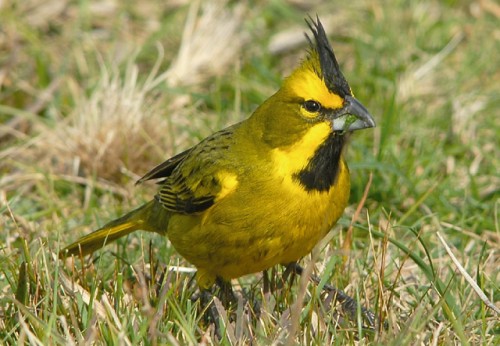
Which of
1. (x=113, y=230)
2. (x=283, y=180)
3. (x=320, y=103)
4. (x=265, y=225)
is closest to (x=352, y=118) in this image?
(x=320, y=103)

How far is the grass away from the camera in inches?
166

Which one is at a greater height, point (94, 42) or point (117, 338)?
point (94, 42)

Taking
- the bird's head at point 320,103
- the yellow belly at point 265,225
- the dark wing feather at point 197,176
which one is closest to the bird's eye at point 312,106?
the bird's head at point 320,103

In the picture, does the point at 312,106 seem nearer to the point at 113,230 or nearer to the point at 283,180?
the point at 283,180

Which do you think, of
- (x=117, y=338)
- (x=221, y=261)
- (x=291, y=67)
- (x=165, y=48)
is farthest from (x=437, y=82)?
(x=117, y=338)

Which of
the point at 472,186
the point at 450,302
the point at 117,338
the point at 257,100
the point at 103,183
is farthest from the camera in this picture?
the point at 257,100

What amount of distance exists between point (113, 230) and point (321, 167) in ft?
4.62

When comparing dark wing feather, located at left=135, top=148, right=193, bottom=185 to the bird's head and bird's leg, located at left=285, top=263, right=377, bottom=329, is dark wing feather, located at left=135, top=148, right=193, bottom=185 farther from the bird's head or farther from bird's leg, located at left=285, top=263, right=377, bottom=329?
bird's leg, located at left=285, top=263, right=377, bottom=329

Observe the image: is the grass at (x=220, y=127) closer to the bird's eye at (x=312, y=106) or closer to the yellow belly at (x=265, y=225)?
the yellow belly at (x=265, y=225)

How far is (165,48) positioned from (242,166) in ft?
13.3

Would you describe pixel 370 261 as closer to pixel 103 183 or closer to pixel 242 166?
pixel 242 166

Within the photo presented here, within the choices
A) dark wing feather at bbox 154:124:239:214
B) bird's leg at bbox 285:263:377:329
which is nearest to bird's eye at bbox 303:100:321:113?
dark wing feather at bbox 154:124:239:214

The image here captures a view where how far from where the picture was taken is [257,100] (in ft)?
24.5

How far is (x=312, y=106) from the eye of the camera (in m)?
4.55
